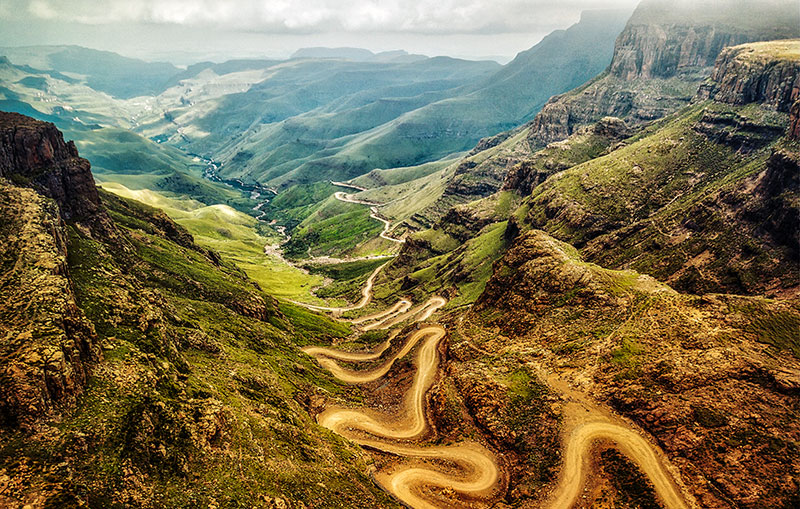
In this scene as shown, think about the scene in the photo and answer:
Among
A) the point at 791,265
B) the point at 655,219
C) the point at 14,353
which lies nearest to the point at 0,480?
the point at 14,353

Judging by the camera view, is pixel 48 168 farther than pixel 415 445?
Yes

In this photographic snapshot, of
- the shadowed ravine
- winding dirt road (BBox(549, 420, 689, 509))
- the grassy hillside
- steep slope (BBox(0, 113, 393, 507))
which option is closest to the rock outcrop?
steep slope (BBox(0, 113, 393, 507))

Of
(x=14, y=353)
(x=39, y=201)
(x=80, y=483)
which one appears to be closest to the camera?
(x=80, y=483)

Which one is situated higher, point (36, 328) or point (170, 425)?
point (36, 328)

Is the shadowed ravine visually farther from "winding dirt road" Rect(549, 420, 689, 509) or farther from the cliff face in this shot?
the cliff face

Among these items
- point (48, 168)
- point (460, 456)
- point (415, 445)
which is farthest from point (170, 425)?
point (48, 168)

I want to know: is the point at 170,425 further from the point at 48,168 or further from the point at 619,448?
the point at 48,168

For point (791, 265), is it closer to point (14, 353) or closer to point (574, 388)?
point (574, 388)
